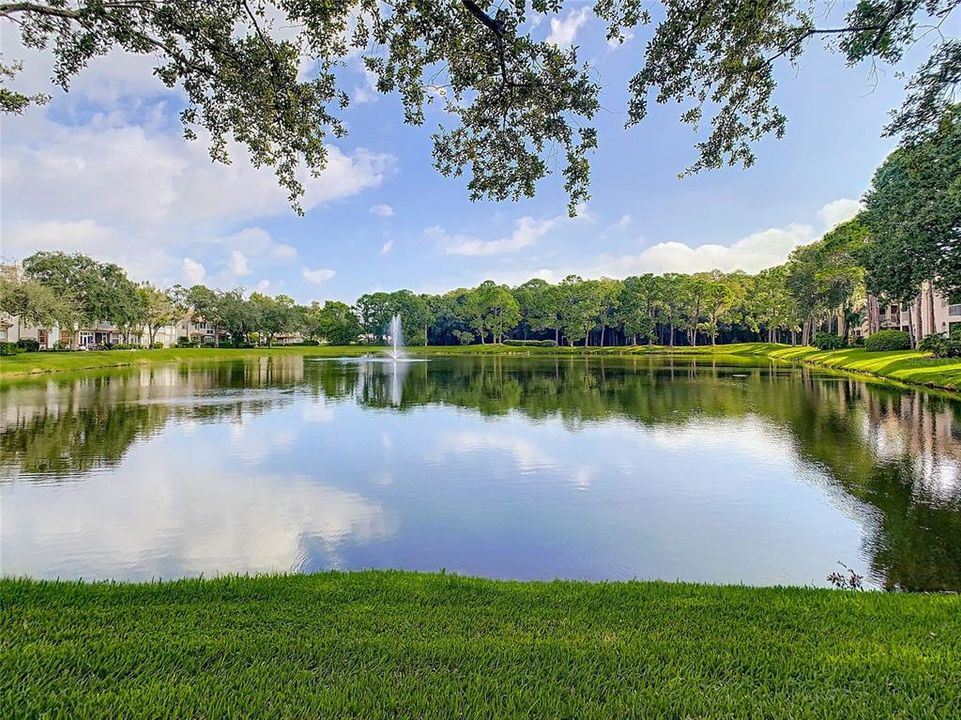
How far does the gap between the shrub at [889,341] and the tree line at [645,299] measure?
8.77 ft

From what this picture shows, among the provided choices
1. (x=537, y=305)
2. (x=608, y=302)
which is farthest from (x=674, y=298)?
(x=537, y=305)

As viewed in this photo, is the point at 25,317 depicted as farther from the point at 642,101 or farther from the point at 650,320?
the point at 650,320

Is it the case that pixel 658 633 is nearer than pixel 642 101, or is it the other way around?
pixel 658 633

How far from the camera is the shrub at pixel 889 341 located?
40469 mm

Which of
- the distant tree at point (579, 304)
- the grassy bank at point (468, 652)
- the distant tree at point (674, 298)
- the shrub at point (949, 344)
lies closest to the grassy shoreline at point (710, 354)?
the distant tree at point (579, 304)

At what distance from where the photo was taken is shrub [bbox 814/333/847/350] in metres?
50.6

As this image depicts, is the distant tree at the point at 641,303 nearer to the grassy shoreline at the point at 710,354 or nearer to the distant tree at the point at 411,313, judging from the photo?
the grassy shoreline at the point at 710,354

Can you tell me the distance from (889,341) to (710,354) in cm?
2581

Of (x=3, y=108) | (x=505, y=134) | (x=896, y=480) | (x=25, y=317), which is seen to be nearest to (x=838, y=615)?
(x=505, y=134)

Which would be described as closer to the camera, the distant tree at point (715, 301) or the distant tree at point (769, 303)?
the distant tree at point (769, 303)

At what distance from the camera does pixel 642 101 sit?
20.4 ft

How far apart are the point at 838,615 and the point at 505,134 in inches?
231

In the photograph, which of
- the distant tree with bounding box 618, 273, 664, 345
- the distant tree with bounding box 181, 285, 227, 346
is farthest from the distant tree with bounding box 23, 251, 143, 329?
the distant tree with bounding box 618, 273, 664, 345

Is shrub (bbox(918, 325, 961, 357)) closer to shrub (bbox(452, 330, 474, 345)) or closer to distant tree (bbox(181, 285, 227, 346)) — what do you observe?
shrub (bbox(452, 330, 474, 345))
